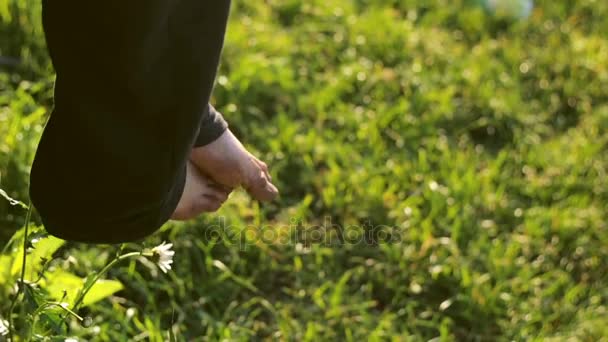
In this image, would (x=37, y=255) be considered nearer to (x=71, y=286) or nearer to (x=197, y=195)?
(x=71, y=286)

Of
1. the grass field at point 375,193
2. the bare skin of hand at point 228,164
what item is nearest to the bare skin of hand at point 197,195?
the bare skin of hand at point 228,164

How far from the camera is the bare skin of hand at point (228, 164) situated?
5.40ft

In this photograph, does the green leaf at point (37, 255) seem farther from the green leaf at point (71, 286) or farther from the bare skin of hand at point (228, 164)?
the bare skin of hand at point (228, 164)

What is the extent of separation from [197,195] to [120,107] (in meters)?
0.50

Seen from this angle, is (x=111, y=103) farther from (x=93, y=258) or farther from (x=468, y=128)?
(x=468, y=128)

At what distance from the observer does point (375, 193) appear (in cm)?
252

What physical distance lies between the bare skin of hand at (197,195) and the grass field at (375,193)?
0.25m

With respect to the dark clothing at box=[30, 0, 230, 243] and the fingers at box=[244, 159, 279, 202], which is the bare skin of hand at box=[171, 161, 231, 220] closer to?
the fingers at box=[244, 159, 279, 202]

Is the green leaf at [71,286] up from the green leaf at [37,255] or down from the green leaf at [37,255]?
down

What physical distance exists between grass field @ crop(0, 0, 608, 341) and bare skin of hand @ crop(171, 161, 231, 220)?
25 centimetres

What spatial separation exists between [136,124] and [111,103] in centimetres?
5

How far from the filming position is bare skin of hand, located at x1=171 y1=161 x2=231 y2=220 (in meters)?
1.60

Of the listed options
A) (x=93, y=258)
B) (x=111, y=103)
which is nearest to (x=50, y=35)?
(x=111, y=103)

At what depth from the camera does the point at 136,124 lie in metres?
1.18
